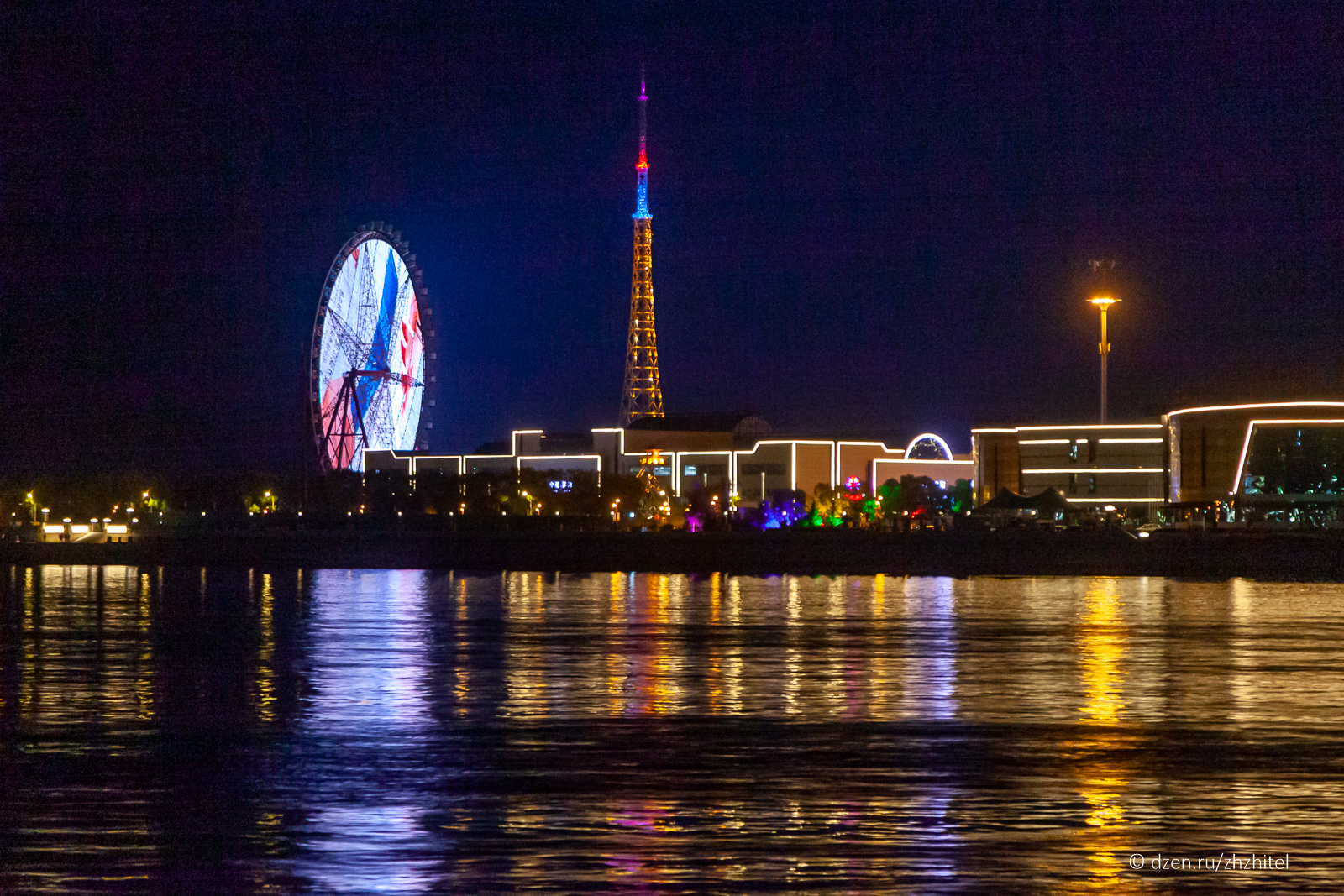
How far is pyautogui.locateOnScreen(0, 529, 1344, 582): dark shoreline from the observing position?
53562 mm

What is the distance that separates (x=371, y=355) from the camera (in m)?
85.8

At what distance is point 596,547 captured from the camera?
7238cm

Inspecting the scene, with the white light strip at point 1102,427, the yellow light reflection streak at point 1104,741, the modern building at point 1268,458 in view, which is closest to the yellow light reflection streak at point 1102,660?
the yellow light reflection streak at point 1104,741

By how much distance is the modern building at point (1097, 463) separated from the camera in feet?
366

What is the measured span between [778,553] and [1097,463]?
54719mm

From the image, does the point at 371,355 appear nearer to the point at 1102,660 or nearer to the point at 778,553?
the point at 778,553

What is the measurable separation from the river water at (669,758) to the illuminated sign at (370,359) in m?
58.1

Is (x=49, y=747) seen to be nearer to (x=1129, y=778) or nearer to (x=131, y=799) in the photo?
(x=131, y=799)

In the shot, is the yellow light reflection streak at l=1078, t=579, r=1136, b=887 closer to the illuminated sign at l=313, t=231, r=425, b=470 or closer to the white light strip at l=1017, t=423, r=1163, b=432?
the illuminated sign at l=313, t=231, r=425, b=470

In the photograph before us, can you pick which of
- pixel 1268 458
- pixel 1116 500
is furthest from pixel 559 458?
pixel 1268 458

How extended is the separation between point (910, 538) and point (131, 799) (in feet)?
202

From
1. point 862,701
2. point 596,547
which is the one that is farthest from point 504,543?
point 862,701

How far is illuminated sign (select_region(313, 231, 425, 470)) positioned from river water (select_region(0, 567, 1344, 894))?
2286 inches

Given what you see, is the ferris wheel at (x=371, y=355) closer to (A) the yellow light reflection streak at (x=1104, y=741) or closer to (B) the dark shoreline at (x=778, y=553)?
(B) the dark shoreline at (x=778, y=553)
